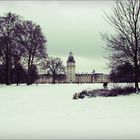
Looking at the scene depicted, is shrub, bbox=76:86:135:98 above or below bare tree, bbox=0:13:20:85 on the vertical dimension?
below

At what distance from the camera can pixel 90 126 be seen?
11.6m

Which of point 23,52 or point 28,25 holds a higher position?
point 28,25

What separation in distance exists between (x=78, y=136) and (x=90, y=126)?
1798 mm

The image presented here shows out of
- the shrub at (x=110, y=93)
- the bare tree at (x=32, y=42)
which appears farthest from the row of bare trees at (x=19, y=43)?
the shrub at (x=110, y=93)

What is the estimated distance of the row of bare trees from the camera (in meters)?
58.9

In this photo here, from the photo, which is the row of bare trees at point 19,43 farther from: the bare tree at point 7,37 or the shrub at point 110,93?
the shrub at point 110,93

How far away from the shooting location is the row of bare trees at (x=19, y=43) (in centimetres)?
5894

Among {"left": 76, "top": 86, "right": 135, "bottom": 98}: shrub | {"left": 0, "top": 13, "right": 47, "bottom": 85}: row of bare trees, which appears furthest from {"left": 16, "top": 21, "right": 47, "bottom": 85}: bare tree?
{"left": 76, "top": 86, "right": 135, "bottom": 98}: shrub

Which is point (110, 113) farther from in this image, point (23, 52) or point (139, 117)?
point (23, 52)

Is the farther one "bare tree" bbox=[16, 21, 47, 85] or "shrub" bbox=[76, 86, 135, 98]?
"bare tree" bbox=[16, 21, 47, 85]

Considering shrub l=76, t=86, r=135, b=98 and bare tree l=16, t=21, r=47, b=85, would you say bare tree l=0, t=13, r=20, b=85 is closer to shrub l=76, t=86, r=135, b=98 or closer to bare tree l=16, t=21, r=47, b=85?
bare tree l=16, t=21, r=47, b=85

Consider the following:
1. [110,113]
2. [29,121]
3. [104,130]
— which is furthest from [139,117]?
[29,121]

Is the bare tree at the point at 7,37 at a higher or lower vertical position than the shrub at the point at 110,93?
higher

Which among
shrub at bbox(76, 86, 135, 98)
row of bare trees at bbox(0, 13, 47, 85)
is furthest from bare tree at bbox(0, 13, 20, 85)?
shrub at bbox(76, 86, 135, 98)
